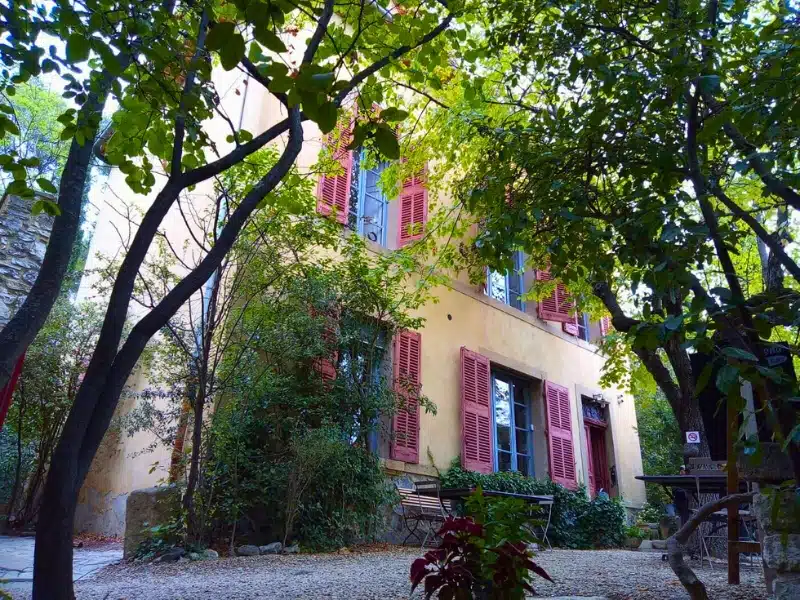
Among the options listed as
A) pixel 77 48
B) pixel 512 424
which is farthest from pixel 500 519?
pixel 512 424

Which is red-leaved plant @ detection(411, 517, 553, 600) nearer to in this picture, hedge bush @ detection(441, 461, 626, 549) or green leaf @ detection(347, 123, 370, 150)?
green leaf @ detection(347, 123, 370, 150)

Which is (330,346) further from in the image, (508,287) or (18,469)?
(508,287)

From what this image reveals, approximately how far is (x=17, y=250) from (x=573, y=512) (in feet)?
26.6

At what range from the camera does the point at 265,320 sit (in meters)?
6.27

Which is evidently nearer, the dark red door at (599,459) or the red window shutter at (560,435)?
the red window shutter at (560,435)

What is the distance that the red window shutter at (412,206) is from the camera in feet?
29.1

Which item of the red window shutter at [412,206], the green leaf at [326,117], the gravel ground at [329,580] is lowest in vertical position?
the gravel ground at [329,580]

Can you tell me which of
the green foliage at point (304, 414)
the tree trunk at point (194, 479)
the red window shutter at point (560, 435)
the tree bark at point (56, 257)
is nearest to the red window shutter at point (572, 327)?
the red window shutter at point (560, 435)

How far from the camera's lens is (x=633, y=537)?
9750 millimetres

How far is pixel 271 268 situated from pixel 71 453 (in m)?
4.02

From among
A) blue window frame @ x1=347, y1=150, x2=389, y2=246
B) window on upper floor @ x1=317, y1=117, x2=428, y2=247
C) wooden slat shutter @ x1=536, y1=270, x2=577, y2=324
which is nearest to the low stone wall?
window on upper floor @ x1=317, y1=117, x2=428, y2=247

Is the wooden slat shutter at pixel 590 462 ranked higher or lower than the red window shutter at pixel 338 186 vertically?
lower

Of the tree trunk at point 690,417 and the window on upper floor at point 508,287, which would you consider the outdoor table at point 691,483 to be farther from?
the window on upper floor at point 508,287

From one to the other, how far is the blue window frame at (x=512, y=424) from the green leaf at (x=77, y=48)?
7.99 meters
